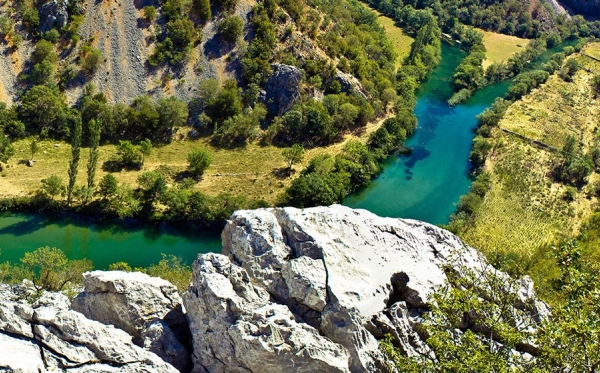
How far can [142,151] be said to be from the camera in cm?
9269

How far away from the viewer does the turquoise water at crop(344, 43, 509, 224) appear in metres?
94.5

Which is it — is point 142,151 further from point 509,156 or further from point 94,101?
point 509,156

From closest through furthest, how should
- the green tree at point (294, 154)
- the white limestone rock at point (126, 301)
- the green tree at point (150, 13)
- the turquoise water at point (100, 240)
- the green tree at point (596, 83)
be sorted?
the white limestone rock at point (126, 301) < the turquoise water at point (100, 240) < the green tree at point (294, 154) < the green tree at point (150, 13) < the green tree at point (596, 83)

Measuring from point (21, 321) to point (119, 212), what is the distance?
5321 centimetres

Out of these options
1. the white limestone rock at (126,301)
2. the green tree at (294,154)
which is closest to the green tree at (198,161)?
the green tree at (294,154)

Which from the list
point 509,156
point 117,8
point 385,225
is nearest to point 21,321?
point 385,225

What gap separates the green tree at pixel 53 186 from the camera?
7900 cm

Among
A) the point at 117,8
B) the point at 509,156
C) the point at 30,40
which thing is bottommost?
the point at 509,156

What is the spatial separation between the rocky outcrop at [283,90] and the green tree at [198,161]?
22161 mm

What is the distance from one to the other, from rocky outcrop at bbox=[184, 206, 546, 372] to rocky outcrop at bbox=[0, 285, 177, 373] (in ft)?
12.5

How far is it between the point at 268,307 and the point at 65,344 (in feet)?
34.1


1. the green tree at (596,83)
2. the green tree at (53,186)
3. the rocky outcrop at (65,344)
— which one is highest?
the green tree at (596,83)

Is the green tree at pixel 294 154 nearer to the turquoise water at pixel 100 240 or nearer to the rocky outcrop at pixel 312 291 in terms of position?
the turquoise water at pixel 100 240

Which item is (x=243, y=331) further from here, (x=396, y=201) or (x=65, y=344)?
(x=396, y=201)
